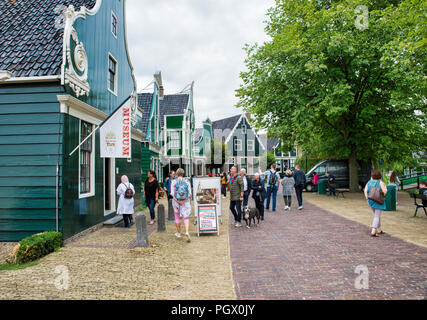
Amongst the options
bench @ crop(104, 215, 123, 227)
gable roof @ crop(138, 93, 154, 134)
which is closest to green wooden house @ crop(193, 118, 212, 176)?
gable roof @ crop(138, 93, 154, 134)

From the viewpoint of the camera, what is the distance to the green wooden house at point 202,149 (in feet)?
128

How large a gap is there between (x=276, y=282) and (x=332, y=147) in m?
17.7

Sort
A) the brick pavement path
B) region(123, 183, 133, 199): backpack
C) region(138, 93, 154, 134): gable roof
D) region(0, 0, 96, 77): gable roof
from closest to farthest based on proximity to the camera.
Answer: the brick pavement path < region(0, 0, 96, 77): gable roof < region(123, 183, 133, 199): backpack < region(138, 93, 154, 134): gable roof

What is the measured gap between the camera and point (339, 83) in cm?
1617

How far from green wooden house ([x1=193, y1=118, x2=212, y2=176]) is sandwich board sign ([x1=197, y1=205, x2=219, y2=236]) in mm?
28664

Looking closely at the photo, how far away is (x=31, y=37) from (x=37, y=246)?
6.07 metres

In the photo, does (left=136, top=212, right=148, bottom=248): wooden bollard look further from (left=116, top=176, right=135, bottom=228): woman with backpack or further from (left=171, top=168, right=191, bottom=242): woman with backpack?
(left=116, top=176, right=135, bottom=228): woman with backpack

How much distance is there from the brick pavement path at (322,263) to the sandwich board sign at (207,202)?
75 centimetres

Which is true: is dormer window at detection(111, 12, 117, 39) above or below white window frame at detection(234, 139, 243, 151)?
above

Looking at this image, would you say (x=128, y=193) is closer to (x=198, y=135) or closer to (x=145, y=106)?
(x=145, y=106)

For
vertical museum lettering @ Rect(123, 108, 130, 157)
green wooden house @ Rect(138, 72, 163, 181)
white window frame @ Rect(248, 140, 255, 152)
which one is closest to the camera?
A: vertical museum lettering @ Rect(123, 108, 130, 157)

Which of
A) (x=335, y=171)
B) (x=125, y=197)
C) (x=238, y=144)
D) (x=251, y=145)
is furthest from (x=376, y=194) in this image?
(x=251, y=145)

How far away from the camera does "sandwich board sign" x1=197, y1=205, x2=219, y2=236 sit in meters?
8.74
